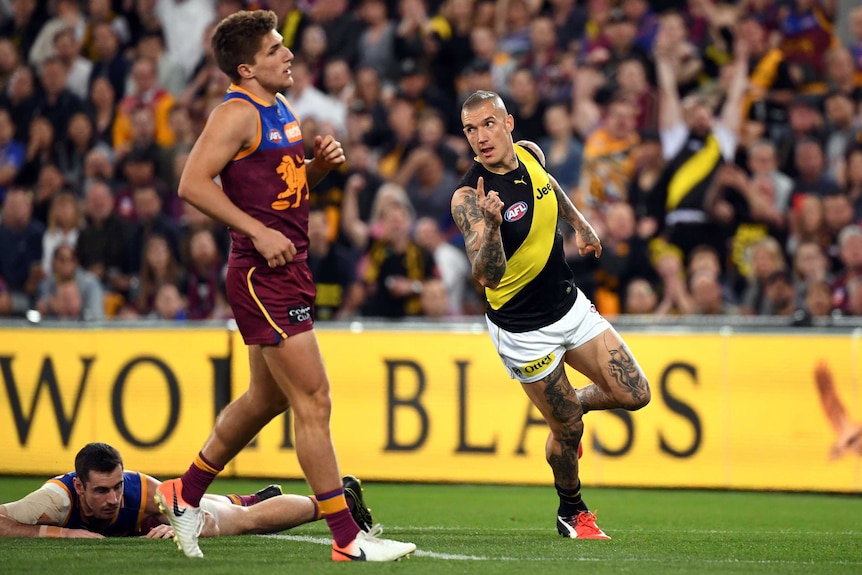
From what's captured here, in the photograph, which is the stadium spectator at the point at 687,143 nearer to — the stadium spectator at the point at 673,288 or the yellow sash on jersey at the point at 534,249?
the stadium spectator at the point at 673,288

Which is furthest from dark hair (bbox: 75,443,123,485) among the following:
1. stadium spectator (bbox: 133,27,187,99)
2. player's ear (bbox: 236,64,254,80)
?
stadium spectator (bbox: 133,27,187,99)

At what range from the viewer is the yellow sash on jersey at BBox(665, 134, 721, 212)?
42.1ft

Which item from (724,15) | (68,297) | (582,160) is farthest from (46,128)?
(724,15)

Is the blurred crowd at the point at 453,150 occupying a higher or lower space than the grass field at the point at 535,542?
higher

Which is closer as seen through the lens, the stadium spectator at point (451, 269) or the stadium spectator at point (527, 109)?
the stadium spectator at point (451, 269)

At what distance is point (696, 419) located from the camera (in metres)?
11.1

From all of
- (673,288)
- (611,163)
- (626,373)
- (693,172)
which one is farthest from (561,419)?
(611,163)

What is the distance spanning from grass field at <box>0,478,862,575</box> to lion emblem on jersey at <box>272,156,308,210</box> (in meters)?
1.73

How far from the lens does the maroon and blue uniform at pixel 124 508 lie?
7.20 meters

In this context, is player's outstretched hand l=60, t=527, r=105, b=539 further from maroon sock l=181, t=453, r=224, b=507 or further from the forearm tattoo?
the forearm tattoo

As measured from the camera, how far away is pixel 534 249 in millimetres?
7531

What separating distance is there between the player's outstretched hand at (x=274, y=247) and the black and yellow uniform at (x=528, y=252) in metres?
1.64

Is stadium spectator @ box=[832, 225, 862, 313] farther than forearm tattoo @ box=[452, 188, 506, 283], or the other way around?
stadium spectator @ box=[832, 225, 862, 313]

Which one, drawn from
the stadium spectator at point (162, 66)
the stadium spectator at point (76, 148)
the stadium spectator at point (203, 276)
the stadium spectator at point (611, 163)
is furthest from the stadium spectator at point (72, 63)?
the stadium spectator at point (611, 163)
